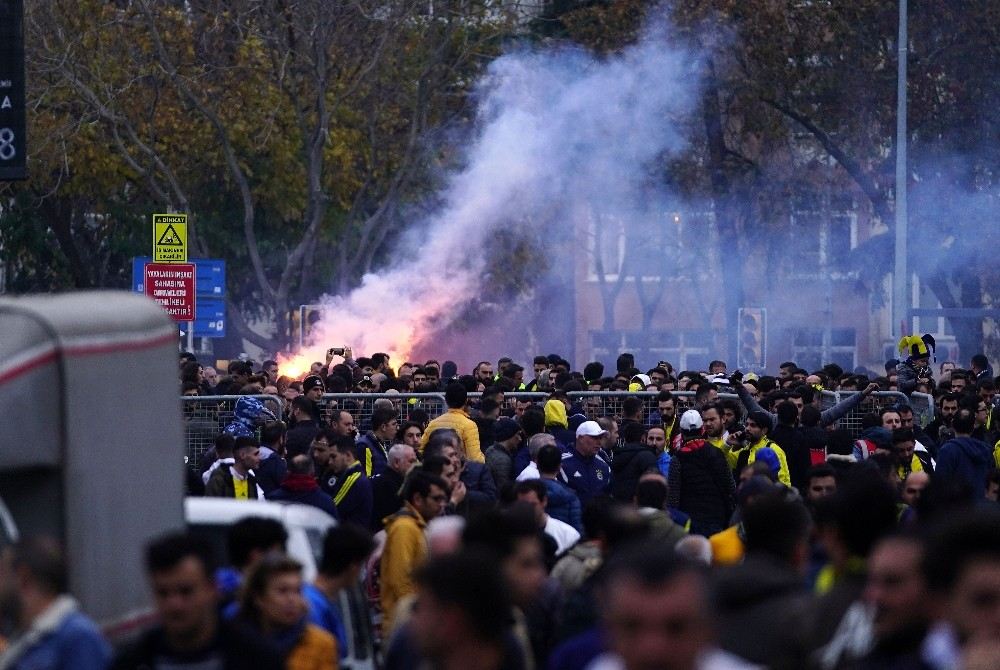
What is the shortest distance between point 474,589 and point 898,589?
3.79 ft

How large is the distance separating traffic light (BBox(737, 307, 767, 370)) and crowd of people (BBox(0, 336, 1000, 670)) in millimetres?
10170

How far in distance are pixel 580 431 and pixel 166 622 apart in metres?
7.92

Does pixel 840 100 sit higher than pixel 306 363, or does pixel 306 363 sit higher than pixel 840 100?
pixel 840 100

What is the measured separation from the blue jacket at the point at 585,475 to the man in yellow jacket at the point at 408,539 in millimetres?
3645

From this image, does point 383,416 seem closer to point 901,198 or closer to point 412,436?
point 412,436

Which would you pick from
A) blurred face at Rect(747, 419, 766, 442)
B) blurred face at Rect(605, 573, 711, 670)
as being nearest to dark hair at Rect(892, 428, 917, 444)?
blurred face at Rect(747, 419, 766, 442)

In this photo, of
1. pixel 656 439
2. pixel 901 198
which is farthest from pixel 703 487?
pixel 901 198

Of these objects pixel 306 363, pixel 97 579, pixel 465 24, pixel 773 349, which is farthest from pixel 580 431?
pixel 773 349

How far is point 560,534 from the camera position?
10.6m

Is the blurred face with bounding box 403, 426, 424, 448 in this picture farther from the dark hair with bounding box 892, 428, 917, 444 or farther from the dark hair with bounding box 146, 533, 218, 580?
the dark hair with bounding box 146, 533, 218, 580

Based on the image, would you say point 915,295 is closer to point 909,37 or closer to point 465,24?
point 909,37

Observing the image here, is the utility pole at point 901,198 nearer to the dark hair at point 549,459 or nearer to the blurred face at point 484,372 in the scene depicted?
the blurred face at point 484,372

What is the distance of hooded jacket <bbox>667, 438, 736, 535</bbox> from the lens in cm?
1341

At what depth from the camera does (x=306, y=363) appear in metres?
28.4
